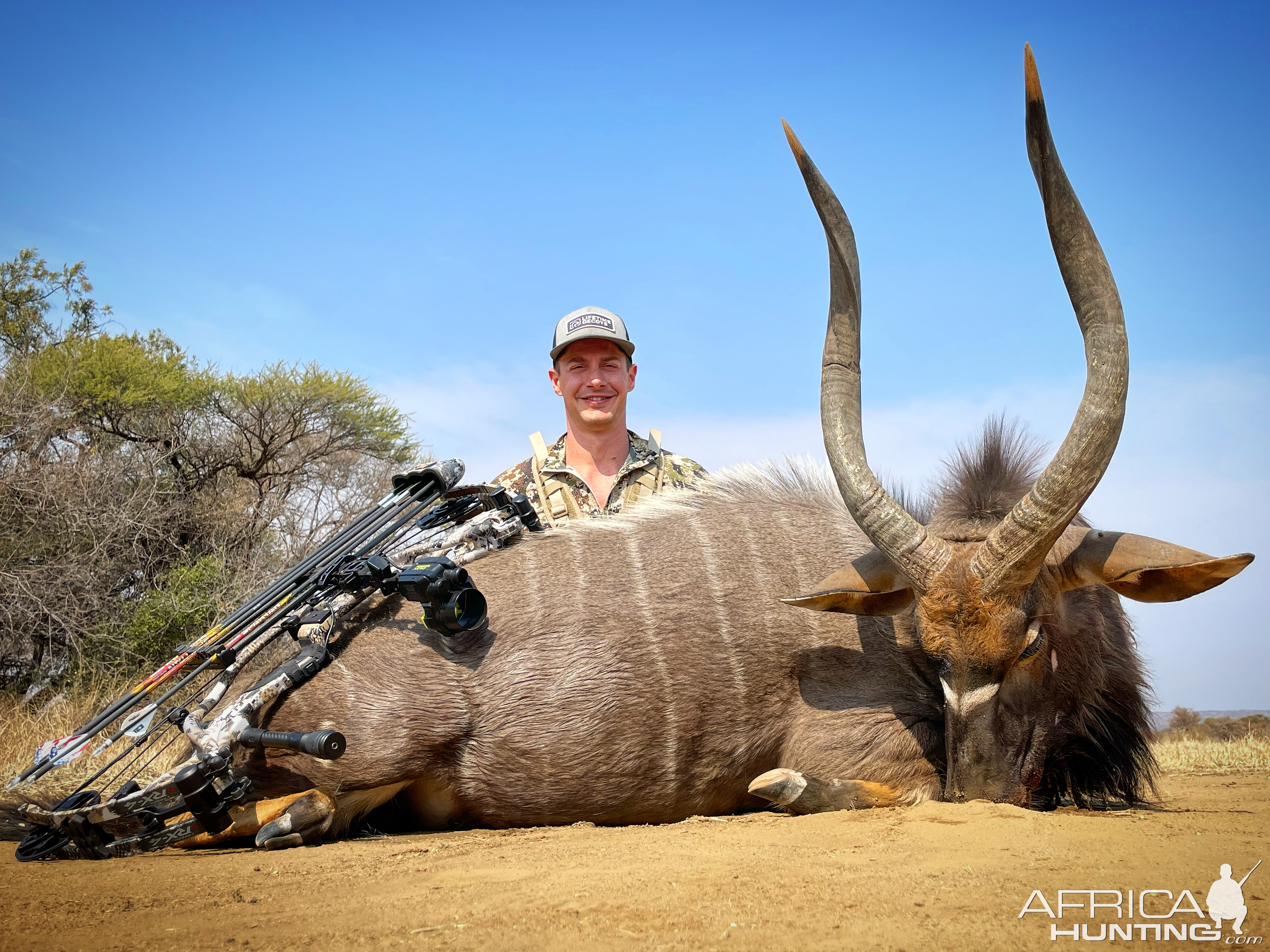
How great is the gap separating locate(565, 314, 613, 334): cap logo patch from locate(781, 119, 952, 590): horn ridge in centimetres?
259

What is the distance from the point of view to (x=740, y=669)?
13.6 ft

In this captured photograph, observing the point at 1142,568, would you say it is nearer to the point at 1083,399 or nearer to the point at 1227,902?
the point at 1083,399

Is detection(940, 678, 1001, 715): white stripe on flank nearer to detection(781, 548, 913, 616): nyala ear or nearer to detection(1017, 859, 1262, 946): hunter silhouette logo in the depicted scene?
detection(781, 548, 913, 616): nyala ear

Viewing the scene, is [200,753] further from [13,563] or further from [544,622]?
[13,563]

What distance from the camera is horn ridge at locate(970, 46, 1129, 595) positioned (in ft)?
11.1

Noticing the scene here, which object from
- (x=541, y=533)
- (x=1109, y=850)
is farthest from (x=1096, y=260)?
(x=541, y=533)

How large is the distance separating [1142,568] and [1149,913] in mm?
1696

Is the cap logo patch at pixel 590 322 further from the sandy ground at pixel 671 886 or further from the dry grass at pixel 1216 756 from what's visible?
the dry grass at pixel 1216 756

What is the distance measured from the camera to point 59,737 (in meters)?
6.81

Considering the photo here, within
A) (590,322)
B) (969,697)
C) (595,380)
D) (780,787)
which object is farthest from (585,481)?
(969,697)

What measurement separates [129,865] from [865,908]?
2.66 meters

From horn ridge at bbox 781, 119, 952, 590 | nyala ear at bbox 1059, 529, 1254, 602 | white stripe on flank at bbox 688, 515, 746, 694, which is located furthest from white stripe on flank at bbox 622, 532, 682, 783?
nyala ear at bbox 1059, 529, 1254, 602

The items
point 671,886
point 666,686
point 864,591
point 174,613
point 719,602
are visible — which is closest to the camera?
point 671,886

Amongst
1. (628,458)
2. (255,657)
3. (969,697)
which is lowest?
(969,697)
